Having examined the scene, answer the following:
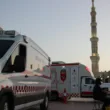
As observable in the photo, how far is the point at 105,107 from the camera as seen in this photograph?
1087 centimetres

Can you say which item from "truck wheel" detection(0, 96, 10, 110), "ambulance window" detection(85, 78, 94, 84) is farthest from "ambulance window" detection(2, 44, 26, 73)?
"ambulance window" detection(85, 78, 94, 84)

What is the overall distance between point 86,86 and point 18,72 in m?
16.5

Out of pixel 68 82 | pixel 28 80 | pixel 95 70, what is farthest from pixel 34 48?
pixel 95 70

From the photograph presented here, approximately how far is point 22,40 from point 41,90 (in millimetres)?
3229

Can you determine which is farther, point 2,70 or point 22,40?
point 22,40

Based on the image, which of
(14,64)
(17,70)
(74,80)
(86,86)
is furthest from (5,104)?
(86,86)

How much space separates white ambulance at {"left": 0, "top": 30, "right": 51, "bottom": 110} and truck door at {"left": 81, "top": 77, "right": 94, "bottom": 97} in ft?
42.3

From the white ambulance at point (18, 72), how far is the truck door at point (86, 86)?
12.9 metres

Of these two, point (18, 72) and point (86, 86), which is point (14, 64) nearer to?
point (18, 72)

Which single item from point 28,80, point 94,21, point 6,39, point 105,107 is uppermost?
point 94,21

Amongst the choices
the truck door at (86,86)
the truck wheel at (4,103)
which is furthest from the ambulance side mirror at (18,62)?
the truck door at (86,86)

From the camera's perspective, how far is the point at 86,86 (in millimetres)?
24109

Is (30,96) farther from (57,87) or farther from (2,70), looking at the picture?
(57,87)

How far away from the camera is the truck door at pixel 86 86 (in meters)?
23.9
